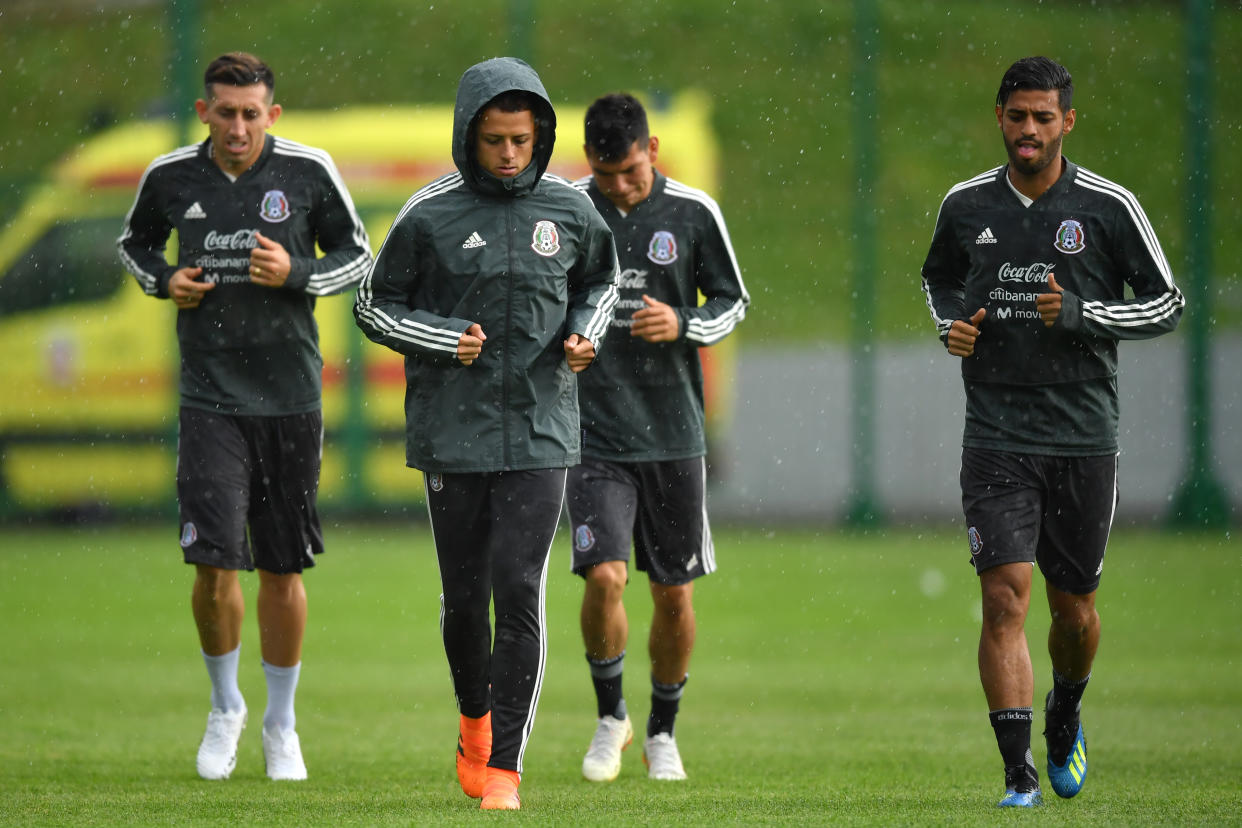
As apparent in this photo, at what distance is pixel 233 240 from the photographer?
6.74 meters

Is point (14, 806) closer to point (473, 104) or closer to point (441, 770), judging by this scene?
point (441, 770)

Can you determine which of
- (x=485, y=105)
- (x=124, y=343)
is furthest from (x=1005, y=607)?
(x=124, y=343)

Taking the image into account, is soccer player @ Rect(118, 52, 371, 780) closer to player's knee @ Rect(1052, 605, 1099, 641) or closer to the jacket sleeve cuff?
the jacket sleeve cuff

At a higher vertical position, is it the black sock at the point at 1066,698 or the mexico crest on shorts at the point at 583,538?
the mexico crest on shorts at the point at 583,538

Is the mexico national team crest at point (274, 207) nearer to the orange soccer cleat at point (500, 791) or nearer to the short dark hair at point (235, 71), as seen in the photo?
the short dark hair at point (235, 71)

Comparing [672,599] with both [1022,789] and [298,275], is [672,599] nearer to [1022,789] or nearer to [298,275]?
[1022,789]

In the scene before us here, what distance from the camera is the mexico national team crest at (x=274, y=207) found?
22.3ft

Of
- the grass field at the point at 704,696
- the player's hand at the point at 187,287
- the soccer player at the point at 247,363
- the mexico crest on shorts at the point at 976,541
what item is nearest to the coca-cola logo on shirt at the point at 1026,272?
the mexico crest on shorts at the point at 976,541

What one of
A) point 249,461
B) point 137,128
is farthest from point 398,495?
point 249,461

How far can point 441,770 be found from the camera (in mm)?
6699

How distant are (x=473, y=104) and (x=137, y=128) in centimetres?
1119

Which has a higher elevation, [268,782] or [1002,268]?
[1002,268]

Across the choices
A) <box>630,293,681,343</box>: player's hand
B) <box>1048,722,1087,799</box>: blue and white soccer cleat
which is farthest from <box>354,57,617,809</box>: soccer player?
<box>1048,722,1087,799</box>: blue and white soccer cleat

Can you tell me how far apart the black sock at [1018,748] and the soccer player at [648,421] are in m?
1.51
